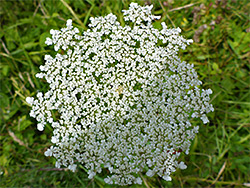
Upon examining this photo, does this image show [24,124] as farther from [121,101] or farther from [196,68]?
[196,68]

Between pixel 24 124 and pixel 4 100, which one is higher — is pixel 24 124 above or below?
below

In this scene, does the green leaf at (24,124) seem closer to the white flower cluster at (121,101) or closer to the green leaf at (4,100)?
the green leaf at (4,100)

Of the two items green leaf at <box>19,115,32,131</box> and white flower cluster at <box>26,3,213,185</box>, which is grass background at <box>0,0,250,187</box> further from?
white flower cluster at <box>26,3,213,185</box>

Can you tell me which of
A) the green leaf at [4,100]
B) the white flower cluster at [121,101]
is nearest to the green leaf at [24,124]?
the green leaf at [4,100]

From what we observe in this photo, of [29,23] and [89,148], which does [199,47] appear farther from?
[29,23]

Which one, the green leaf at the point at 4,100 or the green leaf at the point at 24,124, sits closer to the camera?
the green leaf at the point at 24,124

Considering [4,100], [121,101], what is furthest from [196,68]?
[4,100]
